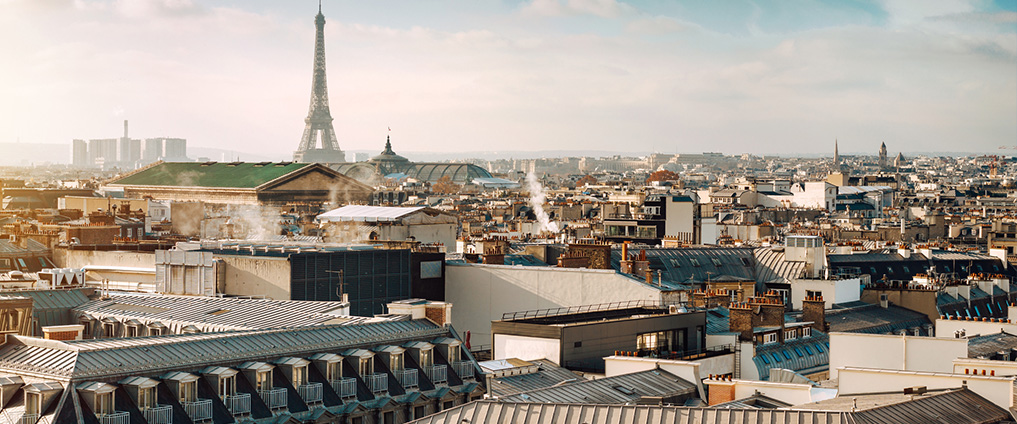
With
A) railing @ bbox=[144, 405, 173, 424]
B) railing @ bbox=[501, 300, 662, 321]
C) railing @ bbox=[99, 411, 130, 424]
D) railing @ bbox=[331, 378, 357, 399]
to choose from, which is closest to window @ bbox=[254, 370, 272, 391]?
railing @ bbox=[331, 378, 357, 399]

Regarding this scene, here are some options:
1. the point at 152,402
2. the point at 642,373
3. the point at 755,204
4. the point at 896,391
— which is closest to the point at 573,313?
the point at 642,373

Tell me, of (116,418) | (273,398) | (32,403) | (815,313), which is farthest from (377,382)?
(815,313)

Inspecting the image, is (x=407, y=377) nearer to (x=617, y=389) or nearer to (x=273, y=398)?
(x=273, y=398)


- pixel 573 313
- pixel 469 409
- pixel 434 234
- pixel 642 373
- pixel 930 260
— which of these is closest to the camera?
pixel 469 409

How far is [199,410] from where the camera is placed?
22.6 m

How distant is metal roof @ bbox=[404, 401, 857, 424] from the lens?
19109 millimetres

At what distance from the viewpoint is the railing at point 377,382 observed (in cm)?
2566

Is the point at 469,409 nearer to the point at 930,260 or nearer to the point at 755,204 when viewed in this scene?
the point at 930,260

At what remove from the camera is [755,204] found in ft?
490

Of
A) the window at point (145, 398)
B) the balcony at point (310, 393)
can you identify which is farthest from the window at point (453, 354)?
the window at point (145, 398)

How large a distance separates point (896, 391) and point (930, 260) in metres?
49.5

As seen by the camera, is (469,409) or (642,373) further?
(642,373)

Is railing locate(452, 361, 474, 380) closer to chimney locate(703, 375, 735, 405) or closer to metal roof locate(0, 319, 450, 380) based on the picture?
metal roof locate(0, 319, 450, 380)

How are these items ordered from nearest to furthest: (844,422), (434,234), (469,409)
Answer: (844,422) → (469,409) → (434,234)
